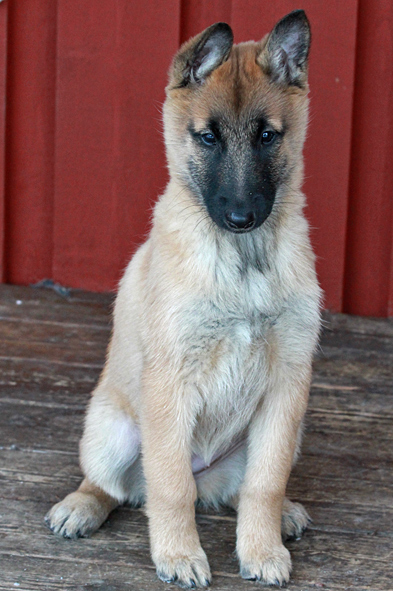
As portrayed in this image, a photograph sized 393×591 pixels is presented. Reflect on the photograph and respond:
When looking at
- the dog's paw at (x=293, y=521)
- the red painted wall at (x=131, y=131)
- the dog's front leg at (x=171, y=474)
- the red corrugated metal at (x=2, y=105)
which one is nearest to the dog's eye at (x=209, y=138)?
the dog's front leg at (x=171, y=474)

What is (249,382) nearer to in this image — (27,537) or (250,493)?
(250,493)

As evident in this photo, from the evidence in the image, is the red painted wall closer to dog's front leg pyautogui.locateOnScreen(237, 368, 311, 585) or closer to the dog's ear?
A: the dog's ear

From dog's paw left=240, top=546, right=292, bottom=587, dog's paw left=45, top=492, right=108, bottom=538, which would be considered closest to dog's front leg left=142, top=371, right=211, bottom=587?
dog's paw left=240, top=546, right=292, bottom=587

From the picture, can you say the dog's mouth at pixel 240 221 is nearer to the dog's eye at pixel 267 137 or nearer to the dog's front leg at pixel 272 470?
the dog's eye at pixel 267 137

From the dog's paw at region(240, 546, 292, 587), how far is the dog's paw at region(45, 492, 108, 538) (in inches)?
23.8

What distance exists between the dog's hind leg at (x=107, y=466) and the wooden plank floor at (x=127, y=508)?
0.25ft

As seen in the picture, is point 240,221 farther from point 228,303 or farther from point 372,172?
point 372,172

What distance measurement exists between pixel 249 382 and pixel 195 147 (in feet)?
2.78

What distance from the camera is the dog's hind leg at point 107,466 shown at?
291cm

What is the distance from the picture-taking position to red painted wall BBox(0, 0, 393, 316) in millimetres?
5012

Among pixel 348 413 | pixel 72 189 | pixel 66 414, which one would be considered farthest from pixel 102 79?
pixel 348 413

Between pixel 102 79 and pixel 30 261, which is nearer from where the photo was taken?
pixel 102 79

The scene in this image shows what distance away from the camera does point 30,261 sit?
5.65 m

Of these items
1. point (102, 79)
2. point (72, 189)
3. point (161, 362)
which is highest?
point (102, 79)
